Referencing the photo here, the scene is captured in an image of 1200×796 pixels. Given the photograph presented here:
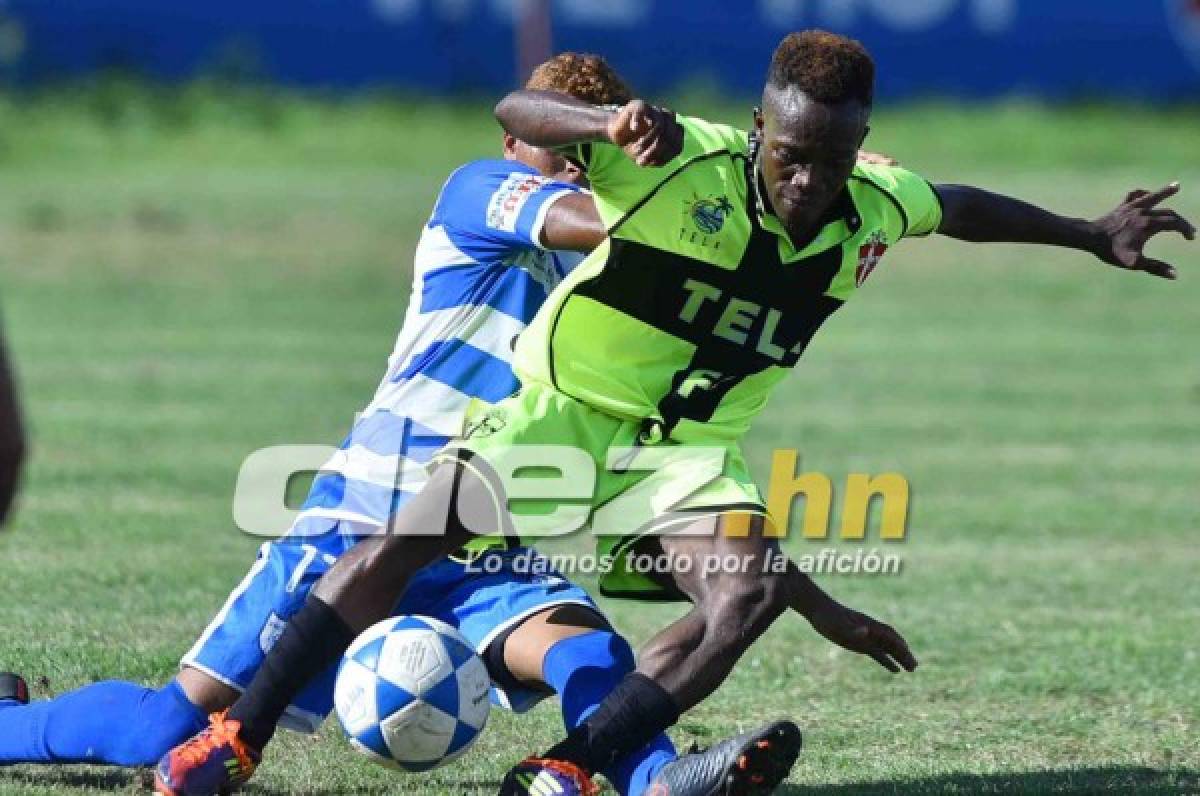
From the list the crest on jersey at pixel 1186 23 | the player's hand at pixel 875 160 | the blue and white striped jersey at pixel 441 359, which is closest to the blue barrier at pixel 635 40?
the crest on jersey at pixel 1186 23

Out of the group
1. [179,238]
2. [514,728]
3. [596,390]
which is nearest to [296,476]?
[514,728]

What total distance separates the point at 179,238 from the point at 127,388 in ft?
31.9

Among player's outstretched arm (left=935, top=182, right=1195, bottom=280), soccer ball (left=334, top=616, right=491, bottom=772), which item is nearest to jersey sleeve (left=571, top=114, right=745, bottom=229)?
player's outstretched arm (left=935, top=182, right=1195, bottom=280)

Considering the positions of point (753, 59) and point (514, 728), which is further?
point (753, 59)

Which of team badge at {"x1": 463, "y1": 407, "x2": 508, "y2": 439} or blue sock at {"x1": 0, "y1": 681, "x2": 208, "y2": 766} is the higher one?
team badge at {"x1": 463, "y1": 407, "x2": 508, "y2": 439}

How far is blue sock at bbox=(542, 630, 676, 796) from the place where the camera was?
5.39 meters

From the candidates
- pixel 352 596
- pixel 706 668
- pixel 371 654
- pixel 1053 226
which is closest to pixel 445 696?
pixel 371 654

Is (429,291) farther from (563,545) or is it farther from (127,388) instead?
(127,388)

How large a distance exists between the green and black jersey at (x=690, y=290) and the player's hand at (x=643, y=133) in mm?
256

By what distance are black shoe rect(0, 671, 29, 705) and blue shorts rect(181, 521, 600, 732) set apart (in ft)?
1.94

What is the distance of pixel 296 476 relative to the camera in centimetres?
1168

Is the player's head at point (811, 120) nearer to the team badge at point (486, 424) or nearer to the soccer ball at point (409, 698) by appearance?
the team badge at point (486, 424)

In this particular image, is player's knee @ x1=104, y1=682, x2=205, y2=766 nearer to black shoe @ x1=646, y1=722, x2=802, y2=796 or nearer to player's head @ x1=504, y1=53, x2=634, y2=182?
black shoe @ x1=646, y1=722, x2=802, y2=796

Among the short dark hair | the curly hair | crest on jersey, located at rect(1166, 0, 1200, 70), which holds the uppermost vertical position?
crest on jersey, located at rect(1166, 0, 1200, 70)
